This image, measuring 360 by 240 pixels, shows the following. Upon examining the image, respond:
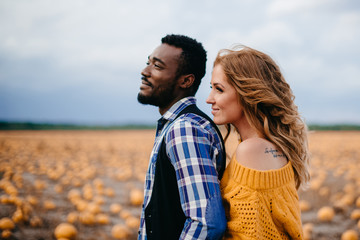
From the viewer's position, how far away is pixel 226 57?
1.90m

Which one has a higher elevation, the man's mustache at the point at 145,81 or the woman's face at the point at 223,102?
the man's mustache at the point at 145,81

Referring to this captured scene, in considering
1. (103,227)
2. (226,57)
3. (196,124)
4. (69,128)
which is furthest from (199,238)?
(69,128)

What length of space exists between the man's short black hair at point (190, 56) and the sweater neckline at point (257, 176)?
31.1 inches

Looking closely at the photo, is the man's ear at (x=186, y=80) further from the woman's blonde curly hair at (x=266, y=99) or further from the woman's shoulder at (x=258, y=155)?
the woman's shoulder at (x=258, y=155)

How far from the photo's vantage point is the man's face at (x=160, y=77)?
2.08m

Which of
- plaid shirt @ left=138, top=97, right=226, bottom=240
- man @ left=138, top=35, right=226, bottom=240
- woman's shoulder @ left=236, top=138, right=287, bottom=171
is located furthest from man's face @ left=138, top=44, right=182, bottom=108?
woman's shoulder @ left=236, top=138, right=287, bottom=171

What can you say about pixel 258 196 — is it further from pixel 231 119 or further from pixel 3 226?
pixel 3 226

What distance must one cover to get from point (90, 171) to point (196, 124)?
8.43 m

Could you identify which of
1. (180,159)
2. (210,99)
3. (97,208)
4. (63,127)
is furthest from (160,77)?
(63,127)

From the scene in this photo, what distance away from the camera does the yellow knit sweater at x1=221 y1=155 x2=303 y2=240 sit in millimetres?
1522

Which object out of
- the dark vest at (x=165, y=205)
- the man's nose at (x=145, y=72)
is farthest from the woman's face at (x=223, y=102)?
the man's nose at (x=145, y=72)

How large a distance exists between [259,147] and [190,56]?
0.94 meters

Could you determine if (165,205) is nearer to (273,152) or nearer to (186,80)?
(273,152)

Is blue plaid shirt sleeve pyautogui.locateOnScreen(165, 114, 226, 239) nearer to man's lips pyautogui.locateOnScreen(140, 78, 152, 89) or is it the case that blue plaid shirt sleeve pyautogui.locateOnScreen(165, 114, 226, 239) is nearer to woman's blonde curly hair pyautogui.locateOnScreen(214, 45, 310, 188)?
woman's blonde curly hair pyautogui.locateOnScreen(214, 45, 310, 188)
